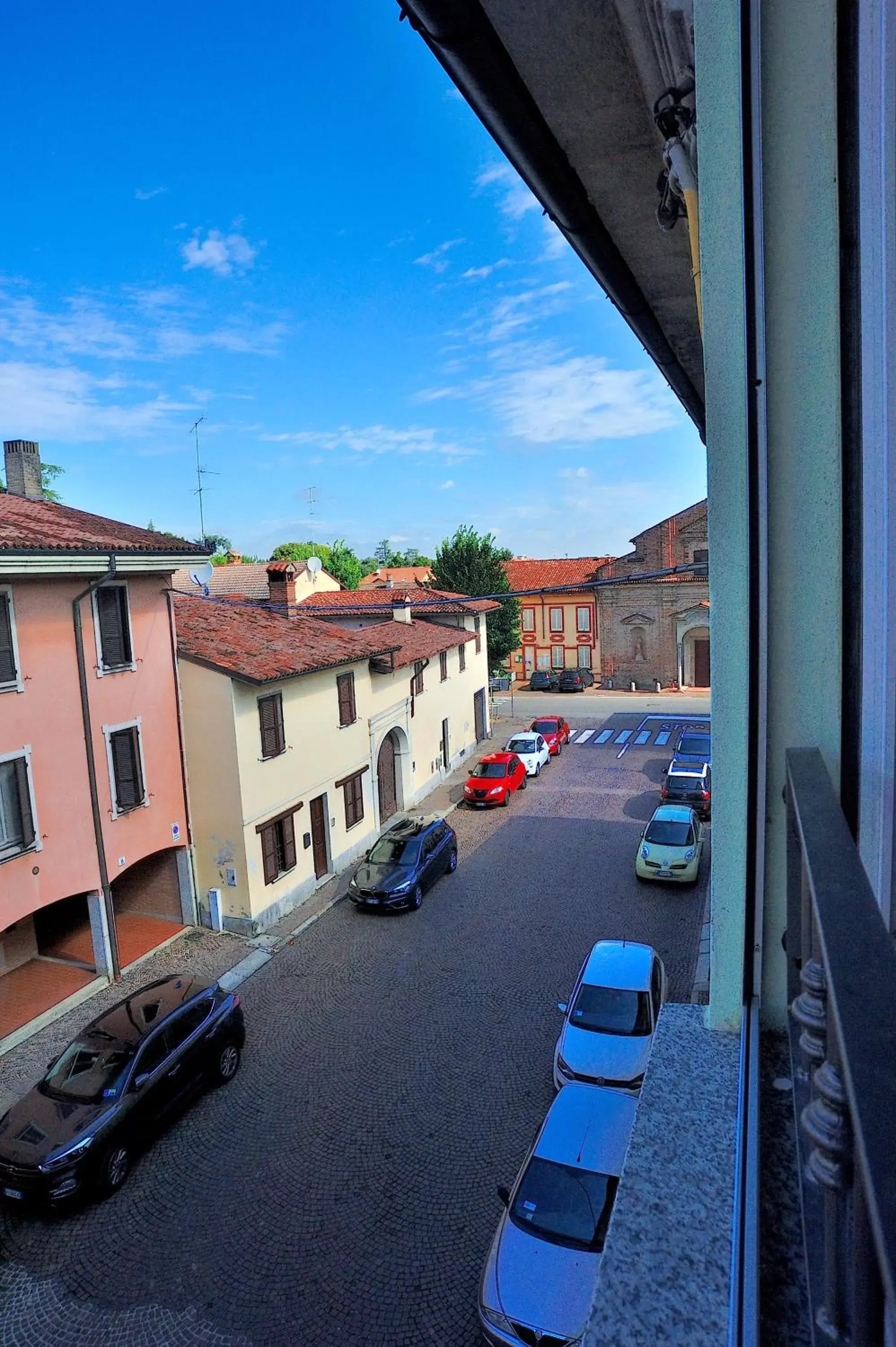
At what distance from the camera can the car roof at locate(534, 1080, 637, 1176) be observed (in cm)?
746

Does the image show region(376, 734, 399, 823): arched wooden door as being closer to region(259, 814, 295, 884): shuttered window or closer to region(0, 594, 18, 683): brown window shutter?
region(259, 814, 295, 884): shuttered window

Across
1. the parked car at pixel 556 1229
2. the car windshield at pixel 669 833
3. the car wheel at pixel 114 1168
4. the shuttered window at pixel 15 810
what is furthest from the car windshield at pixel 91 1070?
the car windshield at pixel 669 833

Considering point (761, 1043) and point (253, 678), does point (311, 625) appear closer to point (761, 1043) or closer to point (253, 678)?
point (253, 678)

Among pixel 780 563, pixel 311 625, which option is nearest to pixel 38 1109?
pixel 780 563

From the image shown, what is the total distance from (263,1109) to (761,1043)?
9526 mm

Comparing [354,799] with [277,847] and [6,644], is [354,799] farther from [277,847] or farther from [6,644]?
[6,644]

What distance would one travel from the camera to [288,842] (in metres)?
16.3

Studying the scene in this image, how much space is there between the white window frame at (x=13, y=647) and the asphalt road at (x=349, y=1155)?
20.0ft

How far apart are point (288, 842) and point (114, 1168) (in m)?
7.76

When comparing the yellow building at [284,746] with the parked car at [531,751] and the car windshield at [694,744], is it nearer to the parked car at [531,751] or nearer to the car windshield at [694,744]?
the parked car at [531,751]

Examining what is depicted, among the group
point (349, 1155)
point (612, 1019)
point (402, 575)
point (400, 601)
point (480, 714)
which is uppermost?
point (402, 575)

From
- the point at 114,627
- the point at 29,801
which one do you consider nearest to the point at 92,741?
the point at 29,801

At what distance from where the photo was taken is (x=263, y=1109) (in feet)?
33.2

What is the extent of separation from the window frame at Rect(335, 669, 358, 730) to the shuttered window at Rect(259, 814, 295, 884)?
3.06 meters
